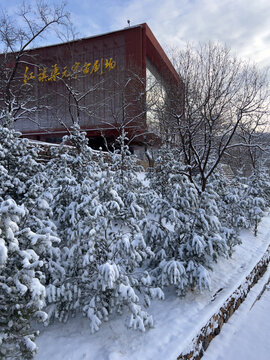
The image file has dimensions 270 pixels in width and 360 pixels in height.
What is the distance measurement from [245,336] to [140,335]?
7.43 ft

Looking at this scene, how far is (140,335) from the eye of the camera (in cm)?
355

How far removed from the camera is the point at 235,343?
4309 mm

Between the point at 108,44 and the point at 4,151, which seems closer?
the point at 4,151

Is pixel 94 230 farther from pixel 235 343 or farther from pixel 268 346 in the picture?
pixel 268 346

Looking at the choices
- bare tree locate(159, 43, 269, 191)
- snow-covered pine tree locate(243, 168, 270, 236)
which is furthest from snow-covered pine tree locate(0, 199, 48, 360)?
snow-covered pine tree locate(243, 168, 270, 236)

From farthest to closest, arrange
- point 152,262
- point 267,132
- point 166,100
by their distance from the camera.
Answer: point 267,132 → point 166,100 → point 152,262

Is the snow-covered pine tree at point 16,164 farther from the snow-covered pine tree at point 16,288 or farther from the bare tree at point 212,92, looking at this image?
the bare tree at point 212,92

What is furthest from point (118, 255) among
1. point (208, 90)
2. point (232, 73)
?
point (232, 73)

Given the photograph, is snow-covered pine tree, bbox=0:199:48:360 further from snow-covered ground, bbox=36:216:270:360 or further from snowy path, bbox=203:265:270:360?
snowy path, bbox=203:265:270:360

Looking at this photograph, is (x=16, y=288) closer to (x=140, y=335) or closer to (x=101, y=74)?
(x=140, y=335)

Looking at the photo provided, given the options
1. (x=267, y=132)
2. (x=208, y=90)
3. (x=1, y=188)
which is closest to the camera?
(x=1, y=188)

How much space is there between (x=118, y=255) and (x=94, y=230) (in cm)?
79

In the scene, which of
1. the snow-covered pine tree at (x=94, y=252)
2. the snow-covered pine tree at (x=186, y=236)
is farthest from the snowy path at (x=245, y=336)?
the snow-covered pine tree at (x=94, y=252)

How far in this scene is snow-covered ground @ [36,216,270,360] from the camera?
3.16 m
